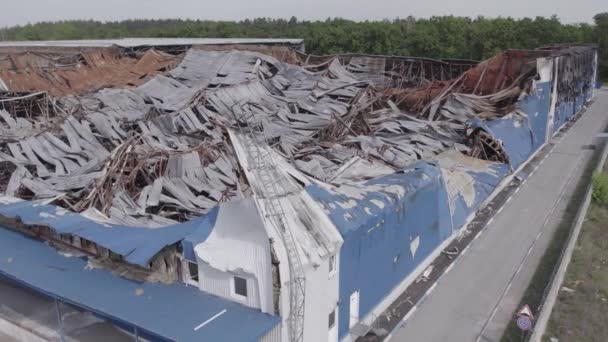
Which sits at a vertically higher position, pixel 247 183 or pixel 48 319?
pixel 247 183

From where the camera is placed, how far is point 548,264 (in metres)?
15.9

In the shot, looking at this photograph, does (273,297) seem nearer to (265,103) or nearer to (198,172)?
(198,172)

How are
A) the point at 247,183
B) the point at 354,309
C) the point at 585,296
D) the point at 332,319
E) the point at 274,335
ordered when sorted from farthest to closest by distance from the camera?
the point at 585,296
the point at 247,183
the point at 354,309
the point at 332,319
the point at 274,335

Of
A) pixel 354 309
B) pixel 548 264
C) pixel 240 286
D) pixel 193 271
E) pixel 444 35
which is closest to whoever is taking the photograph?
pixel 240 286

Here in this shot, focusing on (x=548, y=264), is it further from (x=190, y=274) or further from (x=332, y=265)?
(x=190, y=274)

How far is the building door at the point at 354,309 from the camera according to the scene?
1198cm

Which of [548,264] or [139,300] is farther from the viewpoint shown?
[548,264]

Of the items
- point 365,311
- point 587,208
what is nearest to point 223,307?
point 365,311

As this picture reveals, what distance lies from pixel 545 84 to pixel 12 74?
32.0 m

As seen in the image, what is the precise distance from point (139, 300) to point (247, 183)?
12.1 ft

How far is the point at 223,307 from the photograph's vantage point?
10.5m

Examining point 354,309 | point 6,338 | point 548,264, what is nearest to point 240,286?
point 354,309

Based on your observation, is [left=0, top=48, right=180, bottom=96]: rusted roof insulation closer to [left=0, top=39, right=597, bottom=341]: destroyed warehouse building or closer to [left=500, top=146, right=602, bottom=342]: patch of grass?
[left=0, top=39, right=597, bottom=341]: destroyed warehouse building

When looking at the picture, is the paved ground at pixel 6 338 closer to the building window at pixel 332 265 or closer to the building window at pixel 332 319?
the building window at pixel 332 319
